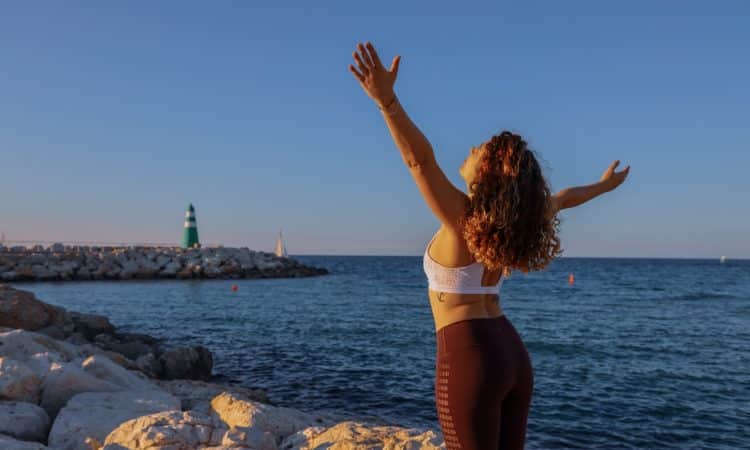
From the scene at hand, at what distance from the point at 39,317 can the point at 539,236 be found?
1276 cm

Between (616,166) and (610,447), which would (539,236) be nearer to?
(616,166)

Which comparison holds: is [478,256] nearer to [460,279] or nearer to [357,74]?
[460,279]

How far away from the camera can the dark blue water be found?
967 cm

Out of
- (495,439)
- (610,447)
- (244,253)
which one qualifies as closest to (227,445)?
(495,439)

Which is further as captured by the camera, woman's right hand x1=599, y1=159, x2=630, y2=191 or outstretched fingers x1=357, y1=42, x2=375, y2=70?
woman's right hand x1=599, y1=159, x2=630, y2=191

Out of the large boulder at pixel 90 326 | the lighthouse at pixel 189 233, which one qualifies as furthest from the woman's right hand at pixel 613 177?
the lighthouse at pixel 189 233

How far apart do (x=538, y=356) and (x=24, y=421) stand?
1247 cm

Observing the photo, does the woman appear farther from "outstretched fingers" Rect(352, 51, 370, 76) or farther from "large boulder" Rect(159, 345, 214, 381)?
"large boulder" Rect(159, 345, 214, 381)

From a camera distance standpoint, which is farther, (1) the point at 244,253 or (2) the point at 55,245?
(2) the point at 55,245

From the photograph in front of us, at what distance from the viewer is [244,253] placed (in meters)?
52.4

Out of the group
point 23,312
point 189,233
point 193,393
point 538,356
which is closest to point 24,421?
point 193,393

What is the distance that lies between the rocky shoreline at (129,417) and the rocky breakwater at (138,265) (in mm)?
34519

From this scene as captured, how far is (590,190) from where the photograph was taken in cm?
323

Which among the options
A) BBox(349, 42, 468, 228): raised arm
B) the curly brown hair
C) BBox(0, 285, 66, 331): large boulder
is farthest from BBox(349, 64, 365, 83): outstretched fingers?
BBox(0, 285, 66, 331): large boulder
